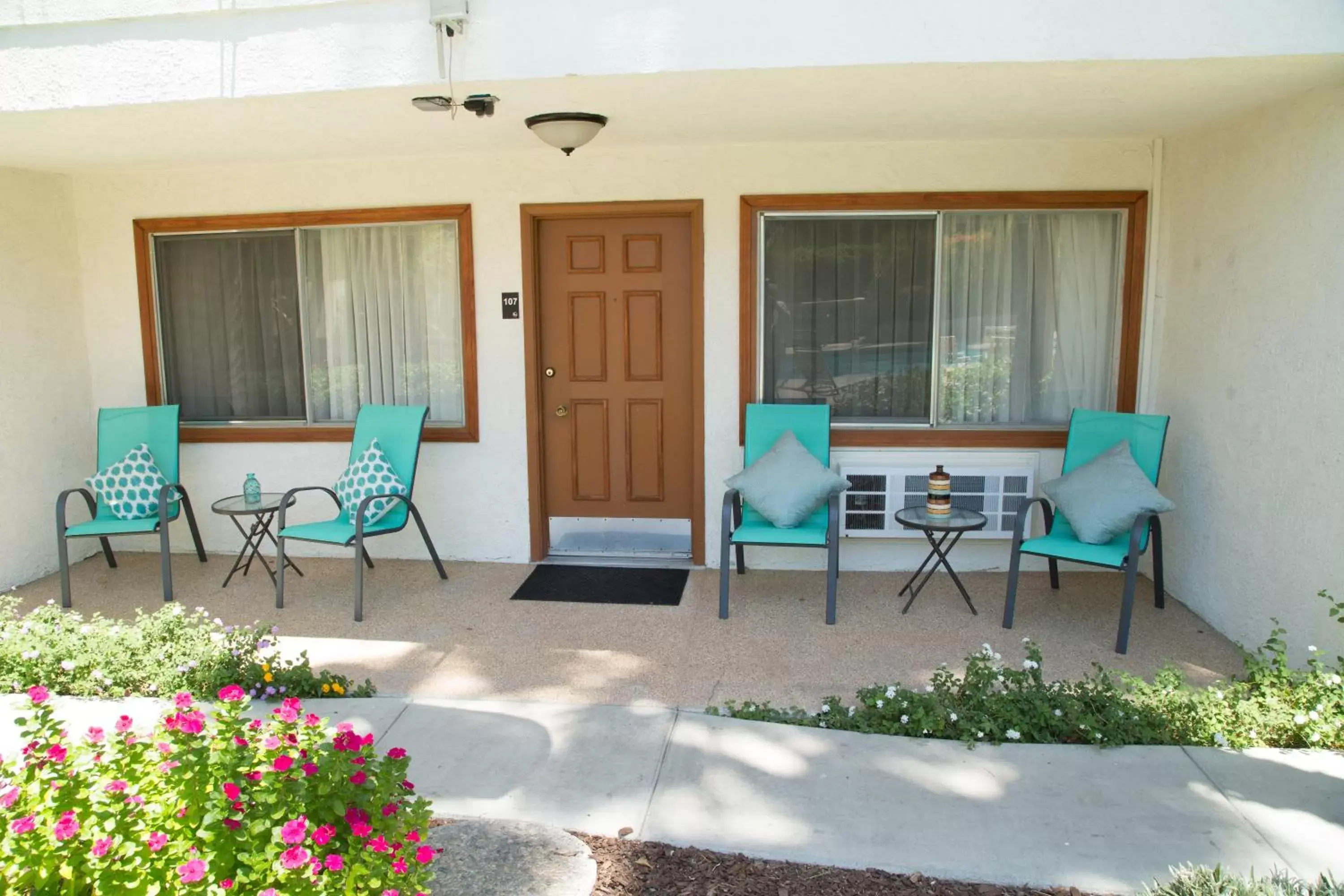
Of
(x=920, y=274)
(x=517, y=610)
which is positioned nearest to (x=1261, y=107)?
(x=920, y=274)

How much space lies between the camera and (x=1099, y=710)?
3.18 m

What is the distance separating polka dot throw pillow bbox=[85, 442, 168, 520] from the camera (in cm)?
507

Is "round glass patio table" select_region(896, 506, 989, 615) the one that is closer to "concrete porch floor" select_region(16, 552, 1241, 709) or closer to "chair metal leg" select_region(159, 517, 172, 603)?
"concrete porch floor" select_region(16, 552, 1241, 709)

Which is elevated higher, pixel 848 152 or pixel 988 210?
pixel 848 152

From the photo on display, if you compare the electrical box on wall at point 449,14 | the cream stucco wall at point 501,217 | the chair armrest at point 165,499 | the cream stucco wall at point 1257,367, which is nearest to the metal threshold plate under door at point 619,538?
the cream stucco wall at point 501,217

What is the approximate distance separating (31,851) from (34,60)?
138 inches

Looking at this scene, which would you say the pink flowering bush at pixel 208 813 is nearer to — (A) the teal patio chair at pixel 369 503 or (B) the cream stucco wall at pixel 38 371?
(A) the teal patio chair at pixel 369 503

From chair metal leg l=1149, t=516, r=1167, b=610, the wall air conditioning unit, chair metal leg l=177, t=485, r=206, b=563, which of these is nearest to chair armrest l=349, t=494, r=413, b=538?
chair metal leg l=177, t=485, r=206, b=563

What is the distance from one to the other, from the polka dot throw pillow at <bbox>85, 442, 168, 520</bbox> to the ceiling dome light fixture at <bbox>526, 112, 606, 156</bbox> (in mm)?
2850

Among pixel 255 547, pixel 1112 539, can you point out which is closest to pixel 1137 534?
pixel 1112 539

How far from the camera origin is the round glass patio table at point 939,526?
4508mm

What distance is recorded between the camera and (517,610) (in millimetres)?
4645

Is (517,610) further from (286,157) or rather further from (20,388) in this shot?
(20,388)

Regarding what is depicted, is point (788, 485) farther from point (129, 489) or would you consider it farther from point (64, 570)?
point (64, 570)
